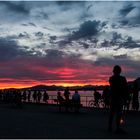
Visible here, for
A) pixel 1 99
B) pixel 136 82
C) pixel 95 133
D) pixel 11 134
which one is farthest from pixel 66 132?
pixel 1 99

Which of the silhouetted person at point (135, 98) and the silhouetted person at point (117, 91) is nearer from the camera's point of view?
the silhouetted person at point (117, 91)

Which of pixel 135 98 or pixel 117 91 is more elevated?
pixel 135 98

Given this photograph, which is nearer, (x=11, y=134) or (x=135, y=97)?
(x=11, y=134)

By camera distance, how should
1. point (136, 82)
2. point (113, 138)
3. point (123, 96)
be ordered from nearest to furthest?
point (113, 138)
point (123, 96)
point (136, 82)

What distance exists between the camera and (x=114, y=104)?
12.8 meters

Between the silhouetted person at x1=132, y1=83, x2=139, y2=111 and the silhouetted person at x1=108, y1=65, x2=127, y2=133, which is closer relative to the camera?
Result: the silhouetted person at x1=108, y1=65, x2=127, y2=133

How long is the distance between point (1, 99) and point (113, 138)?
39964 millimetres

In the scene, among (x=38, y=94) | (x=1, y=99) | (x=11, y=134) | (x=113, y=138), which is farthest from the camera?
(x=1, y=99)

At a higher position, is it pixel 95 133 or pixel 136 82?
pixel 136 82

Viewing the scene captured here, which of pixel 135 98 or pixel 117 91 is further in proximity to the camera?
pixel 135 98

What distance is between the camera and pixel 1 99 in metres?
50.3

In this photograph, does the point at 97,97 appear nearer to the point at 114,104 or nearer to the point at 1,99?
the point at 1,99

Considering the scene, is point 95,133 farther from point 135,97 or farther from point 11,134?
point 135,97

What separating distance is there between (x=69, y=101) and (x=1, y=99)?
25.0 meters
